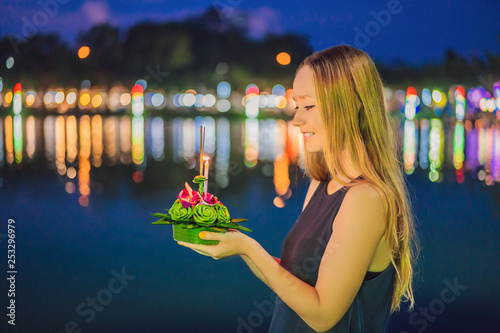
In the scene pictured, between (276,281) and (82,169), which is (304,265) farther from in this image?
(82,169)

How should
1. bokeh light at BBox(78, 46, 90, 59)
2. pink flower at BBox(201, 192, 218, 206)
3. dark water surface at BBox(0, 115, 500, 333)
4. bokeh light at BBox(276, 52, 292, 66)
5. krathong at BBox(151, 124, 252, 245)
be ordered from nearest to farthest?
krathong at BBox(151, 124, 252, 245)
pink flower at BBox(201, 192, 218, 206)
dark water surface at BBox(0, 115, 500, 333)
bokeh light at BBox(276, 52, 292, 66)
bokeh light at BBox(78, 46, 90, 59)

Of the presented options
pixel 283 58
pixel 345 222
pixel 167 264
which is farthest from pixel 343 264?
pixel 283 58

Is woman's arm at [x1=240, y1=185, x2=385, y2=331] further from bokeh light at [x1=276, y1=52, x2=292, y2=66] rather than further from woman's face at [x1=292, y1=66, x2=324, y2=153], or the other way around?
bokeh light at [x1=276, y1=52, x2=292, y2=66]

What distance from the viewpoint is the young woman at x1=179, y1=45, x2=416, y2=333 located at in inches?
54.9

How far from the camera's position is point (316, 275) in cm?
149

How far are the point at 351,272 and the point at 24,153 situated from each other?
13.4m

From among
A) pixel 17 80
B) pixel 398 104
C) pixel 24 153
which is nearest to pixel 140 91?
pixel 17 80

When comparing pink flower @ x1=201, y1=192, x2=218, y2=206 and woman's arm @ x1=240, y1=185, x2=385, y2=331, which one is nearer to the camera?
woman's arm @ x1=240, y1=185, x2=385, y2=331

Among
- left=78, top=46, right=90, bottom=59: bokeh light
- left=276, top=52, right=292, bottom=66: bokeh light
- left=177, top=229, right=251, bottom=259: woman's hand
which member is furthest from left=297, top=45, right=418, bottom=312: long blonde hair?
left=78, top=46, right=90, bottom=59: bokeh light

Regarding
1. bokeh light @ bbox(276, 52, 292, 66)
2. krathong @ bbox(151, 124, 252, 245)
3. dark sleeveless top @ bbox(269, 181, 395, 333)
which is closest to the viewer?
dark sleeveless top @ bbox(269, 181, 395, 333)

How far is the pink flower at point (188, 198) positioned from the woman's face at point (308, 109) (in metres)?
0.39

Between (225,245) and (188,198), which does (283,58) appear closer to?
(188,198)

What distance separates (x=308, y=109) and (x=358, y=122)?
0.13 m

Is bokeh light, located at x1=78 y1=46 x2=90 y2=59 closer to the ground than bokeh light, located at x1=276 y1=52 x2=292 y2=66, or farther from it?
farther from it
